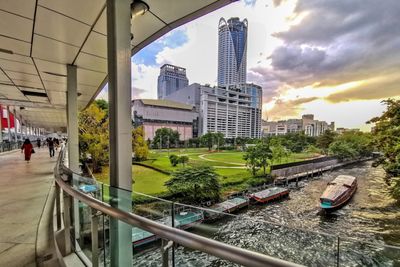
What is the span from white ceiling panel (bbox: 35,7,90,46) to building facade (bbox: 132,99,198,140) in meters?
38.5

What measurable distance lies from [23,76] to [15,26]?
2.41 m

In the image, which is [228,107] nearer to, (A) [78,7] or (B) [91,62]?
(B) [91,62]

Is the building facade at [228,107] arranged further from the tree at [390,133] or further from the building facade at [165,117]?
the tree at [390,133]

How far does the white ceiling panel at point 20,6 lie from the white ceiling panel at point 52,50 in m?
0.47

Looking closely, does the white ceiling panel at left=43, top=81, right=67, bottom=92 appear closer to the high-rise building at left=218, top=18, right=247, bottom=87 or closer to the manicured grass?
the manicured grass

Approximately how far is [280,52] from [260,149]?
2437 centimetres

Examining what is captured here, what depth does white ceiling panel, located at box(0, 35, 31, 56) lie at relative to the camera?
2.43 metres

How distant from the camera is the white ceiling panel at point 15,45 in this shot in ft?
7.97

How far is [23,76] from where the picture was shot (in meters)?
3.93

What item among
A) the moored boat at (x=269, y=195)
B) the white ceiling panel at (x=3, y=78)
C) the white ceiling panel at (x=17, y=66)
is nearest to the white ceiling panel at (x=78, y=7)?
the white ceiling panel at (x=17, y=66)

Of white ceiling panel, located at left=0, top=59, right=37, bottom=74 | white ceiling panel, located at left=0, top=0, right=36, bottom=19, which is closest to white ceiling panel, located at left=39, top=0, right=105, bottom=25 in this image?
white ceiling panel, located at left=0, top=0, right=36, bottom=19

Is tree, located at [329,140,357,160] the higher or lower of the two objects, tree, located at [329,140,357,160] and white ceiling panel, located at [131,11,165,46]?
the lower

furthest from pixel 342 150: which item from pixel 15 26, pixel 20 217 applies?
pixel 15 26

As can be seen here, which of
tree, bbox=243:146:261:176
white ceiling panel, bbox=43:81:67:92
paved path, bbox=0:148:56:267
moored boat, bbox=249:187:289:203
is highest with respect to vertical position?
white ceiling panel, bbox=43:81:67:92
